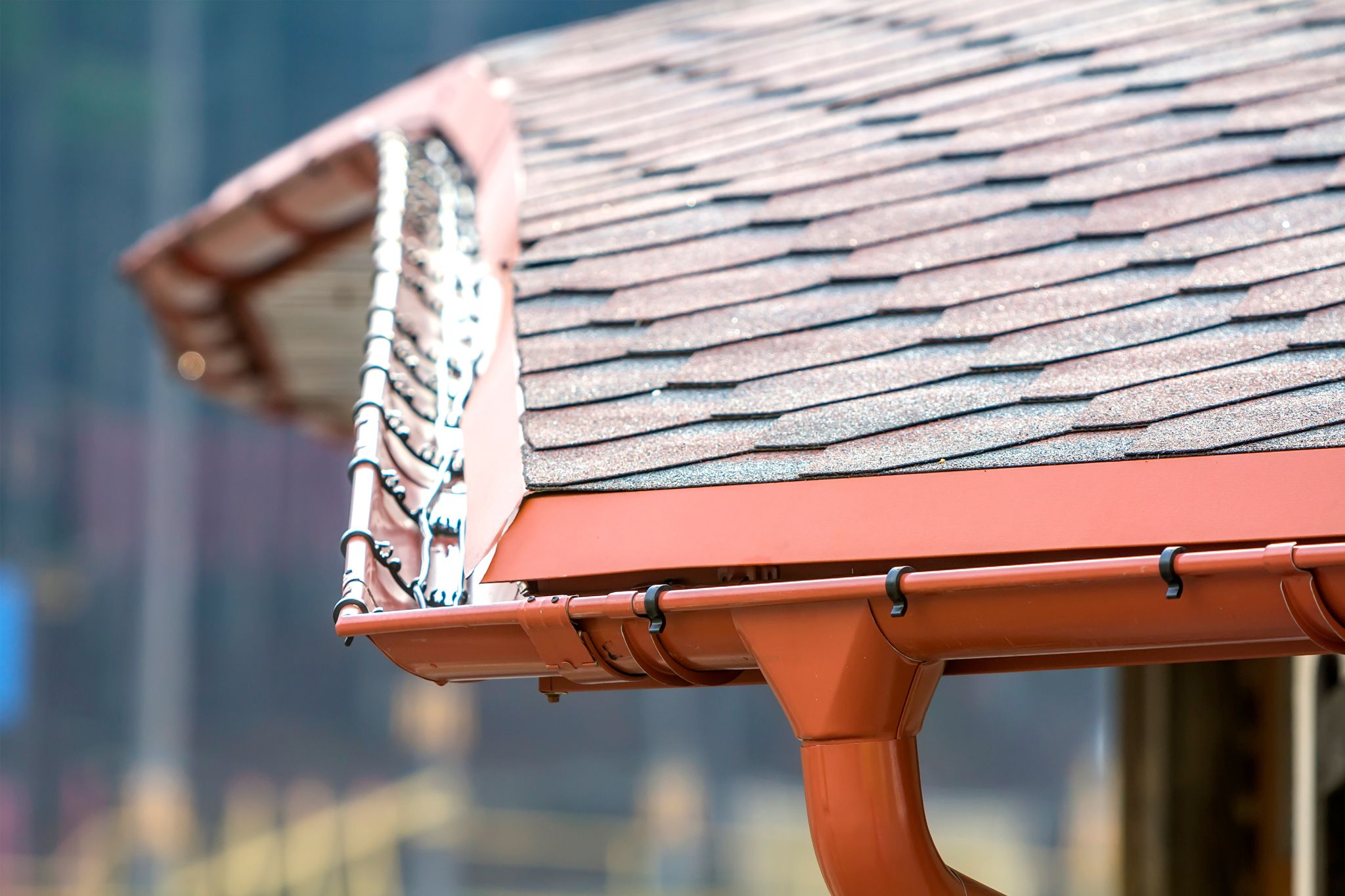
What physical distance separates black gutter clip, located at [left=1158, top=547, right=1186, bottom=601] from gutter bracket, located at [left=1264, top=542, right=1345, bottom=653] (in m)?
0.07

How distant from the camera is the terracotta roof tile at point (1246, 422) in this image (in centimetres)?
148

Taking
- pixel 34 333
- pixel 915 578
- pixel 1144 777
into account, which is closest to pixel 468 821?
pixel 34 333

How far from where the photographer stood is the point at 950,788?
347 inches

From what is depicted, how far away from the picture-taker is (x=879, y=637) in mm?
1405

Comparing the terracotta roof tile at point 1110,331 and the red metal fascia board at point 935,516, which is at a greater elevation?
the terracotta roof tile at point 1110,331

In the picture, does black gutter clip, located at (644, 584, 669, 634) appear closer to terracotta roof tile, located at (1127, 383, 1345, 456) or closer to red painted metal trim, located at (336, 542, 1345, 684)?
red painted metal trim, located at (336, 542, 1345, 684)

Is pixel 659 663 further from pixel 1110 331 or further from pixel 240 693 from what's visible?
pixel 240 693

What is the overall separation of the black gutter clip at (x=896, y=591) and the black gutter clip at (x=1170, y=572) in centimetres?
22

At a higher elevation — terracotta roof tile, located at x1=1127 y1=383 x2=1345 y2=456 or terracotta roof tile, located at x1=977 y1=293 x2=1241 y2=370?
terracotta roof tile, located at x1=977 y1=293 x2=1241 y2=370

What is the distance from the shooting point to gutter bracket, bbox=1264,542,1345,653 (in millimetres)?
1274

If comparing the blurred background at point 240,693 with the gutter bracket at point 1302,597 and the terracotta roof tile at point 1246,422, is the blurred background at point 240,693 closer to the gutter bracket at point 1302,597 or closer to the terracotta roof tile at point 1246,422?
the terracotta roof tile at point 1246,422

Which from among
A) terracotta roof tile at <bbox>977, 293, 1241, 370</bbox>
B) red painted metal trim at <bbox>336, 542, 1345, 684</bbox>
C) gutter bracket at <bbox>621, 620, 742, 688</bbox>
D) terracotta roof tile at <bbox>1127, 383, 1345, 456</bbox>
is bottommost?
gutter bracket at <bbox>621, 620, 742, 688</bbox>

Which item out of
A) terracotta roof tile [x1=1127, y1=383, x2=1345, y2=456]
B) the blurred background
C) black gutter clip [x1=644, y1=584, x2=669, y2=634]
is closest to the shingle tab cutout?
terracotta roof tile [x1=1127, y1=383, x2=1345, y2=456]

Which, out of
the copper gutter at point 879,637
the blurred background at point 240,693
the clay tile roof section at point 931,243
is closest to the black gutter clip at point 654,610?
the copper gutter at point 879,637
